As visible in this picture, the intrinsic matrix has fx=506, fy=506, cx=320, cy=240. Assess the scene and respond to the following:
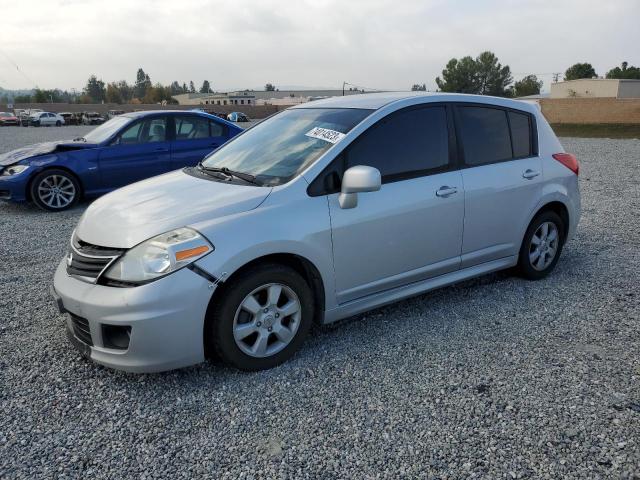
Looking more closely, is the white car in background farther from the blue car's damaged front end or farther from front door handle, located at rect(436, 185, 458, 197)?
front door handle, located at rect(436, 185, 458, 197)

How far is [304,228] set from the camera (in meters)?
3.28

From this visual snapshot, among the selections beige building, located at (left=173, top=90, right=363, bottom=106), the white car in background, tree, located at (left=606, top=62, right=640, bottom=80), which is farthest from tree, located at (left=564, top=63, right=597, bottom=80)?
the white car in background

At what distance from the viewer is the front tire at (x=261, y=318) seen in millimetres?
3053

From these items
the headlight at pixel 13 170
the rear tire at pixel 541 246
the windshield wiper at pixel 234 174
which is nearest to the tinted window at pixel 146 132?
the headlight at pixel 13 170

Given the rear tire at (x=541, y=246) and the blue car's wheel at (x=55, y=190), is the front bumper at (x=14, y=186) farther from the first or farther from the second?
the rear tire at (x=541, y=246)

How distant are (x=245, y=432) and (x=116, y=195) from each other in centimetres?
214

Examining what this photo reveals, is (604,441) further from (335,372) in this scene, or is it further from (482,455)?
(335,372)

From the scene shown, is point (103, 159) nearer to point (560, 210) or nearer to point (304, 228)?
point (304, 228)

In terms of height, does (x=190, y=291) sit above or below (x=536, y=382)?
above

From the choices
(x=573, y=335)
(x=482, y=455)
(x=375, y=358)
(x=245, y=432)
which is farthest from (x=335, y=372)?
(x=573, y=335)

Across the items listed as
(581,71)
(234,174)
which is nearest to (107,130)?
(234,174)

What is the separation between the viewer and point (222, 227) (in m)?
3.06

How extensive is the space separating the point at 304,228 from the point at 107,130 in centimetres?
653

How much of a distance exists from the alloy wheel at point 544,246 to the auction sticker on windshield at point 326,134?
2244 millimetres
